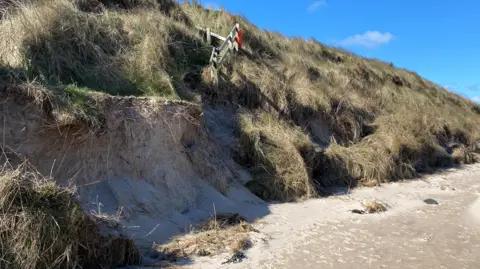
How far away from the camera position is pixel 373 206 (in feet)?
27.3

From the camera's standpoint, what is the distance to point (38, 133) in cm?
612

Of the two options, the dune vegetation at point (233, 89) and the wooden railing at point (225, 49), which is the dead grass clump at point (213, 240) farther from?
the wooden railing at point (225, 49)

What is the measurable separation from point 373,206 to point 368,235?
5.74 feet

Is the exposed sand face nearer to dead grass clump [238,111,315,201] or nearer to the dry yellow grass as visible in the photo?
dead grass clump [238,111,315,201]

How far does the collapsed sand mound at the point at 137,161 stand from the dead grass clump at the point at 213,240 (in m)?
0.31

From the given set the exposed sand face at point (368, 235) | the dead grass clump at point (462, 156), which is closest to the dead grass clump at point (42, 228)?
the exposed sand face at point (368, 235)

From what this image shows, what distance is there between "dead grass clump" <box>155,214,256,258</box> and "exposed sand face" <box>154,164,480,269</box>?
0.58 feet

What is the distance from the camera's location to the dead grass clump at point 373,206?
27.0ft

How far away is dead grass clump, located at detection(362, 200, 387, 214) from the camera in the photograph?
27.0ft

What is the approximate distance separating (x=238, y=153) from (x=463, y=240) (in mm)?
4544

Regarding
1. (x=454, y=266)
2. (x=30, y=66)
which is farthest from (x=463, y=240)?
(x=30, y=66)

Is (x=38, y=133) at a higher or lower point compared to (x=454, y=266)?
higher

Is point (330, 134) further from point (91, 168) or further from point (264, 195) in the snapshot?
point (91, 168)

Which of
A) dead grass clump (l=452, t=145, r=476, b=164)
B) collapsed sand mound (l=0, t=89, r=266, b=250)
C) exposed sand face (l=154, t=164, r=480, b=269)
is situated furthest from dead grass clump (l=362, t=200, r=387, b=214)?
dead grass clump (l=452, t=145, r=476, b=164)
